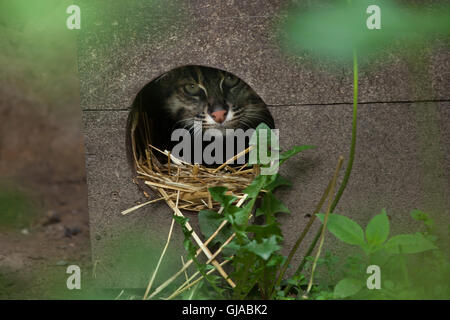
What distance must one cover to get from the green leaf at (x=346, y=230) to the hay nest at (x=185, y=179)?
0.54m

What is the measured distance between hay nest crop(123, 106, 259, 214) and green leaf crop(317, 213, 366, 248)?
21.1 inches

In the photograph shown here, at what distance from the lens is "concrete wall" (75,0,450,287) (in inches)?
74.1

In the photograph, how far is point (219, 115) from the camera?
242 cm

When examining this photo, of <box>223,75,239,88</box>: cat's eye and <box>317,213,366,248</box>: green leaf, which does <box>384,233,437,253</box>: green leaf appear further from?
<box>223,75,239,88</box>: cat's eye

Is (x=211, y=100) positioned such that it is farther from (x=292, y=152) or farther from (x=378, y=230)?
(x=378, y=230)

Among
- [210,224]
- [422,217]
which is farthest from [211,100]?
[422,217]

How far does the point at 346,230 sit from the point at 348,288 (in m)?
0.18

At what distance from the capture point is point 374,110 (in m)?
1.90

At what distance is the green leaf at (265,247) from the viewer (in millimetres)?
1457

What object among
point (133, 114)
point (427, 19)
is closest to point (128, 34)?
point (133, 114)

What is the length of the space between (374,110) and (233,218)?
681 mm

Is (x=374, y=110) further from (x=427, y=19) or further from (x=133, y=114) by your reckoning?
(x=133, y=114)

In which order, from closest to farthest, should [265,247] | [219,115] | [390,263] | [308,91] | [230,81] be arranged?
[265,247] < [390,263] < [308,91] < [219,115] < [230,81]

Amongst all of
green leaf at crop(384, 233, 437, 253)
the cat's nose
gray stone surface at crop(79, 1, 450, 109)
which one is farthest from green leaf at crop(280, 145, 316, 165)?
the cat's nose
